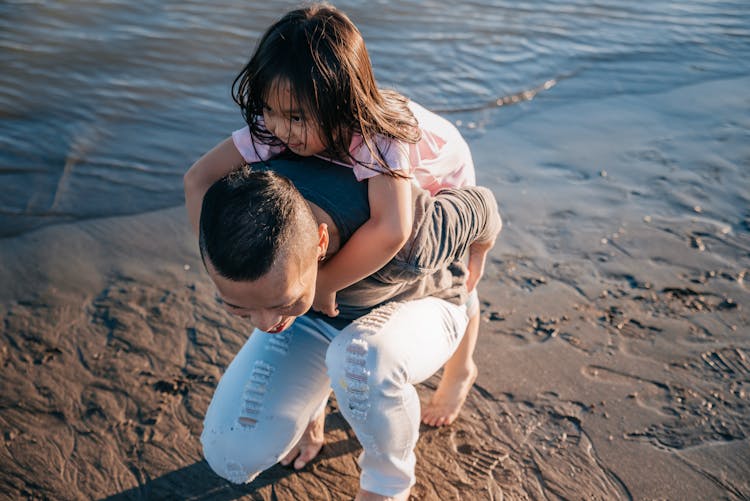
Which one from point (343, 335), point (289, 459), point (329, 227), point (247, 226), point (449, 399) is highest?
point (247, 226)

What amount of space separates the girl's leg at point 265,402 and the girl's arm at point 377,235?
363 mm

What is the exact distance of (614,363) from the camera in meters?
2.86

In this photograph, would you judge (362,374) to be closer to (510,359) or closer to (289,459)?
(289,459)

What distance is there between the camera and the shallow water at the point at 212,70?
445 centimetres

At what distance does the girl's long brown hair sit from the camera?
1.92 m

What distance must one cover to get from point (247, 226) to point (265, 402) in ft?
2.36

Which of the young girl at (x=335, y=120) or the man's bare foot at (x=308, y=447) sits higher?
the young girl at (x=335, y=120)

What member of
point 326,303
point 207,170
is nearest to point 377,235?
point 326,303

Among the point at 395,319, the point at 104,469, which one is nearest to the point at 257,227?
the point at 395,319

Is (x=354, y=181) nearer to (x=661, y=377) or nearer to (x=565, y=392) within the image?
(x=565, y=392)

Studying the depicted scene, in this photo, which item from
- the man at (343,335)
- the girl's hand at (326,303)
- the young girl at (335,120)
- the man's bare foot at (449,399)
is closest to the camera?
the man at (343,335)

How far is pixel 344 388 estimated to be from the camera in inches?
79.7

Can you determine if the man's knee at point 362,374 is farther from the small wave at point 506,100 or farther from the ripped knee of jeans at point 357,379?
the small wave at point 506,100

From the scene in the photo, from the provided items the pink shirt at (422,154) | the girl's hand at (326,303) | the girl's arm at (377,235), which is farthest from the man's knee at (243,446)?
the pink shirt at (422,154)
